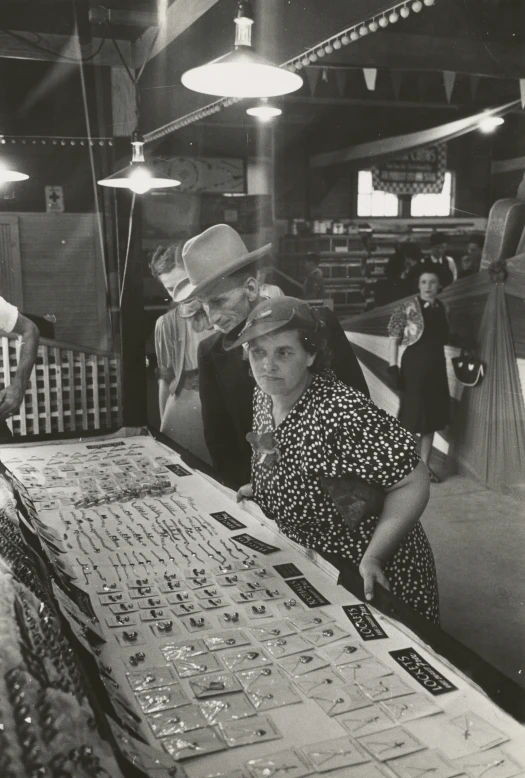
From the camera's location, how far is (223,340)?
9.23 feet

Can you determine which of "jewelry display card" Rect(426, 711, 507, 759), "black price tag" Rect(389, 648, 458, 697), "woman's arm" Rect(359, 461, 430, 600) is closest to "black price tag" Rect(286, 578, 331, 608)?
"woman's arm" Rect(359, 461, 430, 600)

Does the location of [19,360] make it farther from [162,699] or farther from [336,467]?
[162,699]

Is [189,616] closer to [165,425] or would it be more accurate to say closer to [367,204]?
[367,204]

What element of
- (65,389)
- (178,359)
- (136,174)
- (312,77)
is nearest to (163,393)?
(178,359)

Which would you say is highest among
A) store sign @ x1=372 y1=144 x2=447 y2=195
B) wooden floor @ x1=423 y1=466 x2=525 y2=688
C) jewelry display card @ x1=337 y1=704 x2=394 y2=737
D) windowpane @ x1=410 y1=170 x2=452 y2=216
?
store sign @ x1=372 y1=144 x2=447 y2=195

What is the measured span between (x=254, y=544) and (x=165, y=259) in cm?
211

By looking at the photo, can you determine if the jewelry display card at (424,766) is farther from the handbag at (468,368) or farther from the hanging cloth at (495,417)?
the handbag at (468,368)

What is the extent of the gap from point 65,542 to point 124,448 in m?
1.29

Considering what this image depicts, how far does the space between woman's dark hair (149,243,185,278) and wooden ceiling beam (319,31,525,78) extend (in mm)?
1440

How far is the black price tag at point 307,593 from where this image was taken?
1679 mm

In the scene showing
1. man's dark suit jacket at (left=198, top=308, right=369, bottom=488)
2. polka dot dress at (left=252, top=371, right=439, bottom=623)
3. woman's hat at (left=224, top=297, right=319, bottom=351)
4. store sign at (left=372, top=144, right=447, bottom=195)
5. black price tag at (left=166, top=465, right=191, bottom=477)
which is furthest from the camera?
black price tag at (left=166, top=465, right=191, bottom=477)

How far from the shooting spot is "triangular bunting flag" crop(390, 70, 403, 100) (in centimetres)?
214

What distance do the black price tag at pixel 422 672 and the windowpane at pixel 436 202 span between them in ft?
4.12

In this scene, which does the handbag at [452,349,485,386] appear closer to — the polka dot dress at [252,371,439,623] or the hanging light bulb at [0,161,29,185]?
the polka dot dress at [252,371,439,623]
